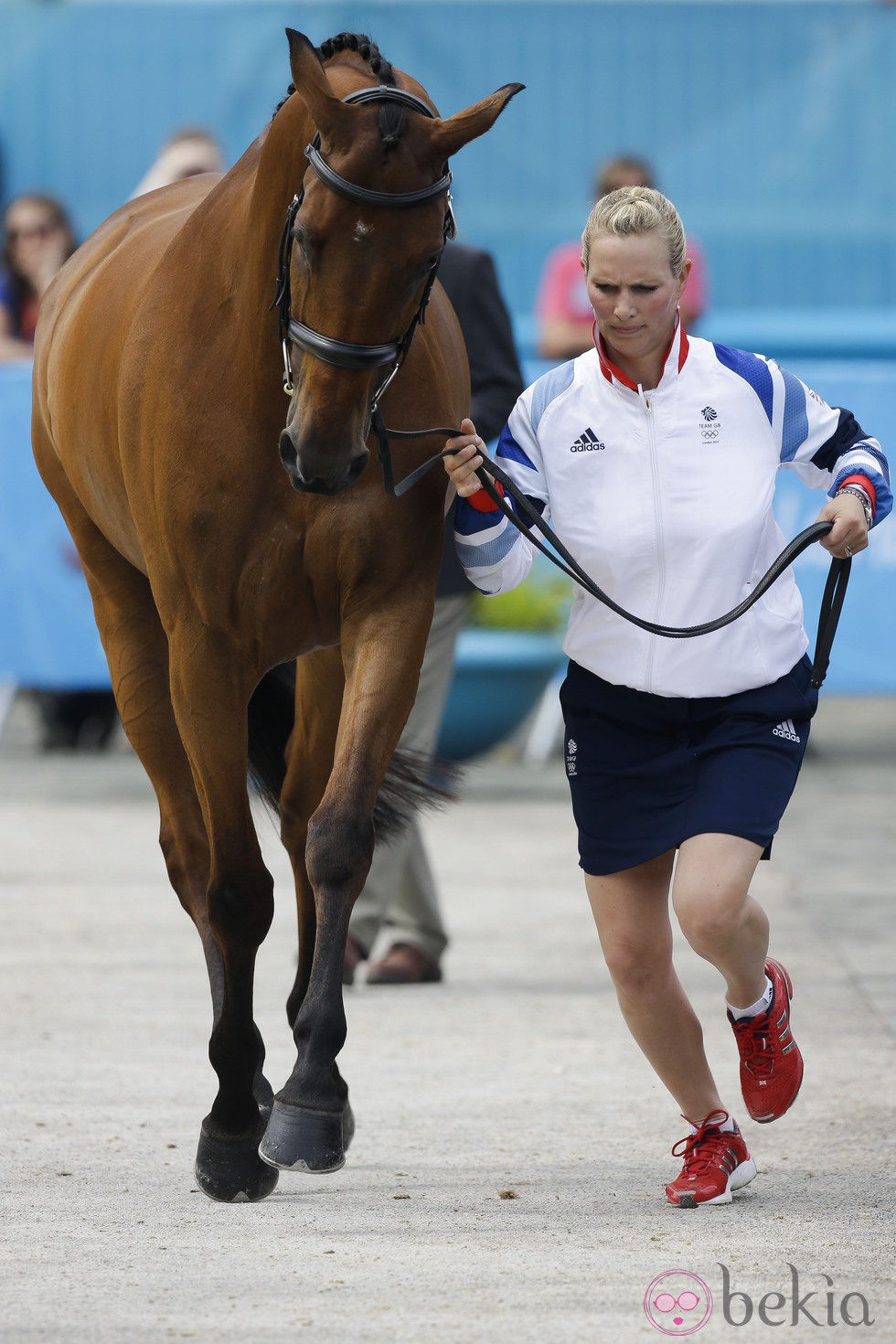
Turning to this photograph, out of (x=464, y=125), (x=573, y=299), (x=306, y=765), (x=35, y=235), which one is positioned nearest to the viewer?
(x=464, y=125)

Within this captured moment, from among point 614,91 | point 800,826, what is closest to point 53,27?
point 614,91

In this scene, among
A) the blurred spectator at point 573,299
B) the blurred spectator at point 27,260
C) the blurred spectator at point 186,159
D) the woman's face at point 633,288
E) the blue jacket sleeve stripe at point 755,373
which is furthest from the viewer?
the blurred spectator at point 27,260

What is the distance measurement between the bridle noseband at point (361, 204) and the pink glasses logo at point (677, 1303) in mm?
1556

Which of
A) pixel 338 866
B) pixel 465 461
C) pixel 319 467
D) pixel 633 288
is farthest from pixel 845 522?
pixel 338 866

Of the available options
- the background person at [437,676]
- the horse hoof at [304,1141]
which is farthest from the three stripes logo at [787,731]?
the background person at [437,676]

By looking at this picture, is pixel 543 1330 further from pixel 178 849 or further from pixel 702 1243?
pixel 178 849

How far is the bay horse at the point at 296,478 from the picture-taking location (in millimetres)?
3396

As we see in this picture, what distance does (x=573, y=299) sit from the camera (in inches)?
413

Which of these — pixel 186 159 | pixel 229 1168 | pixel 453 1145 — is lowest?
pixel 453 1145

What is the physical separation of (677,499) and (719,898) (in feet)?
2.50

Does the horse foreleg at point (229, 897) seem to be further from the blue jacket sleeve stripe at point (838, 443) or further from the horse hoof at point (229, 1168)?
the blue jacket sleeve stripe at point (838, 443)

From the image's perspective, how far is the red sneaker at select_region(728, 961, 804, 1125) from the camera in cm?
401

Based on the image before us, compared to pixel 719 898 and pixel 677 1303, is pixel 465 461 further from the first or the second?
pixel 677 1303

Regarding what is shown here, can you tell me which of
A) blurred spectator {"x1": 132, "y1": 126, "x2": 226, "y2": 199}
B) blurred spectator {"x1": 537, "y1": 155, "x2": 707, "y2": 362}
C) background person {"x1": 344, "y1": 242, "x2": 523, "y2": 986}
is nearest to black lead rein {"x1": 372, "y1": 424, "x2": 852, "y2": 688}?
background person {"x1": 344, "y1": 242, "x2": 523, "y2": 986}
